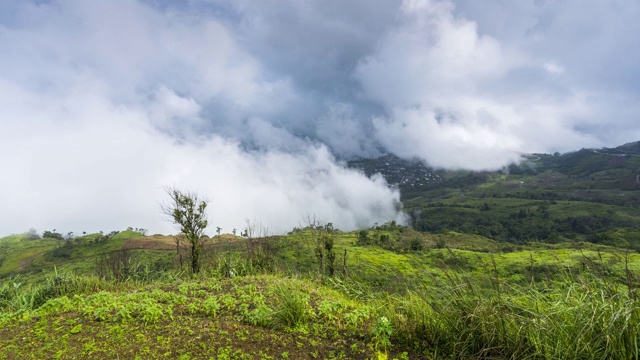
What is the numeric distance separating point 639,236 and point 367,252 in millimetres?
100124

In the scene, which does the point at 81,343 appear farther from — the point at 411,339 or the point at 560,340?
the point at 560,340

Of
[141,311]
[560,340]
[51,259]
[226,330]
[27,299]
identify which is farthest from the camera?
[51,259]

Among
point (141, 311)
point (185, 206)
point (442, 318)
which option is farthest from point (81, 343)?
point (185, 206)

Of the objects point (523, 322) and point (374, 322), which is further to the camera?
point (374, 322)

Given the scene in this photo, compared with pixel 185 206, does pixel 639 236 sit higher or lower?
lower

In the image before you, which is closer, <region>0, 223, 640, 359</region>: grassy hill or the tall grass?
the tall grass

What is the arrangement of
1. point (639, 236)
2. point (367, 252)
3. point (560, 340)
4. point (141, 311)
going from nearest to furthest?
point (560, 340), point (141, 311), point (367, 252), point (639, 236)

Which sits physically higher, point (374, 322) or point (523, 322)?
point (523, 322)

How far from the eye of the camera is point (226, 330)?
629cm

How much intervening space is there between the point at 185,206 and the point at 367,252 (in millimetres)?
55117

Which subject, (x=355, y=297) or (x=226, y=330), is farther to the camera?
(x=355, y=297)

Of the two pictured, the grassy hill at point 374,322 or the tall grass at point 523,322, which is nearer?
the tall grass at point 523,322

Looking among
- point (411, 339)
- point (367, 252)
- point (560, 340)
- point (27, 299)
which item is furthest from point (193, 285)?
point (367, 252)

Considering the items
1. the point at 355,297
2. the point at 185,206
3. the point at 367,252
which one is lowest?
the point at 367,252
